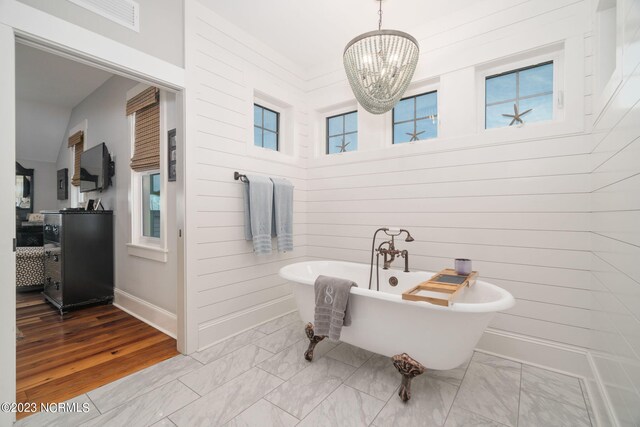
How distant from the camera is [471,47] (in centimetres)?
218

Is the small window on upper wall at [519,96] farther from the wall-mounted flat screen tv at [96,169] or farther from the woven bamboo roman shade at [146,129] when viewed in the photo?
the wall-mounted flat screen tv at [96,169]

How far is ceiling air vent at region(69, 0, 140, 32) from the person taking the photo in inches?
64.3

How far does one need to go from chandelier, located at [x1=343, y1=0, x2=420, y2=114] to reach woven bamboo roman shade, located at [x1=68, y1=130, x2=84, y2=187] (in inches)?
167

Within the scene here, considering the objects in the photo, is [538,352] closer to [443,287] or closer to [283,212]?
[443,287]

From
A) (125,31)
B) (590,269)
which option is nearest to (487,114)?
(590,269)

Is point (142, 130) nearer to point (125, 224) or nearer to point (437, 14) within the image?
point (125, 224)

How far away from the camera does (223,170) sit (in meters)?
2.37

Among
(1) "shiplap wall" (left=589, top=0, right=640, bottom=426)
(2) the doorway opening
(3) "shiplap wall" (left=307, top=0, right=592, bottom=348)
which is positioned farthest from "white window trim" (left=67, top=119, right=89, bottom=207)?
(1) "shiplap wall" (left=589, top=0, right=640, bottom=426)

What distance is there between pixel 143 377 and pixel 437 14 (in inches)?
137

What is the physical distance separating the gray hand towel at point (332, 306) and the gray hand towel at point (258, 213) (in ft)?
2.79

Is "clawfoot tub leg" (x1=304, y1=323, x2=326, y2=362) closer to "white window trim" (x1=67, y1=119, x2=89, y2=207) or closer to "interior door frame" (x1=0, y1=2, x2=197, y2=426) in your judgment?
"interior door frame" (x1=0, y1=2, x2=197, y2=426)

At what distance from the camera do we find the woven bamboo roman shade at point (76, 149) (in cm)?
404

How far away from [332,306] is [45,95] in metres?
4.99

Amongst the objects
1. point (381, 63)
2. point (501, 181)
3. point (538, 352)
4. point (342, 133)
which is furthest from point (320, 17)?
point (538, 352)
